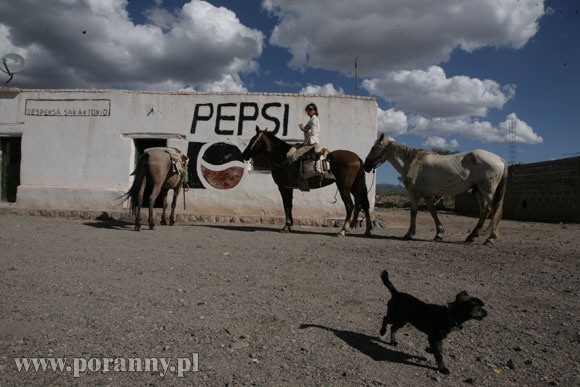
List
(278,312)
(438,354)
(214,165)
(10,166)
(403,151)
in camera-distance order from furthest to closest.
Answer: (10,166) < (214,165) < (403,151) < (278,312) < (438,354)

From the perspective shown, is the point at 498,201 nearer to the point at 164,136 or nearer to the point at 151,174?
the point at 151,174

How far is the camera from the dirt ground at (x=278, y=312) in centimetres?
242

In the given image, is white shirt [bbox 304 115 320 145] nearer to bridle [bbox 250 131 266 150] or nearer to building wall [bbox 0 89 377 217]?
bridle [bbox 250 131 266 150]

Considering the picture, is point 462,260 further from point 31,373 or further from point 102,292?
point 31,373

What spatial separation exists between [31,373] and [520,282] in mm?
4796

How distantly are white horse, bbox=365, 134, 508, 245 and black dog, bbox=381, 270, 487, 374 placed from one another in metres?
5.03

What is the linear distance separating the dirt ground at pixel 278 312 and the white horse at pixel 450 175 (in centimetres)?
112

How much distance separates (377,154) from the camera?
27.3 feet

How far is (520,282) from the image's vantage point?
4480 millimetres

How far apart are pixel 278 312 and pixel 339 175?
207 inches

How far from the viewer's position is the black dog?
8.06 ft

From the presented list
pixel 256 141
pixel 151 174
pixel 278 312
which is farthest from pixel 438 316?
pixel 151 174

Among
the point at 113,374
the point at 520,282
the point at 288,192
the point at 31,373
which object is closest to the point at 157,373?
the point at 113,374

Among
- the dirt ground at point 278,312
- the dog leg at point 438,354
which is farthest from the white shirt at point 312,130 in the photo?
the dog leg at point 438,354
